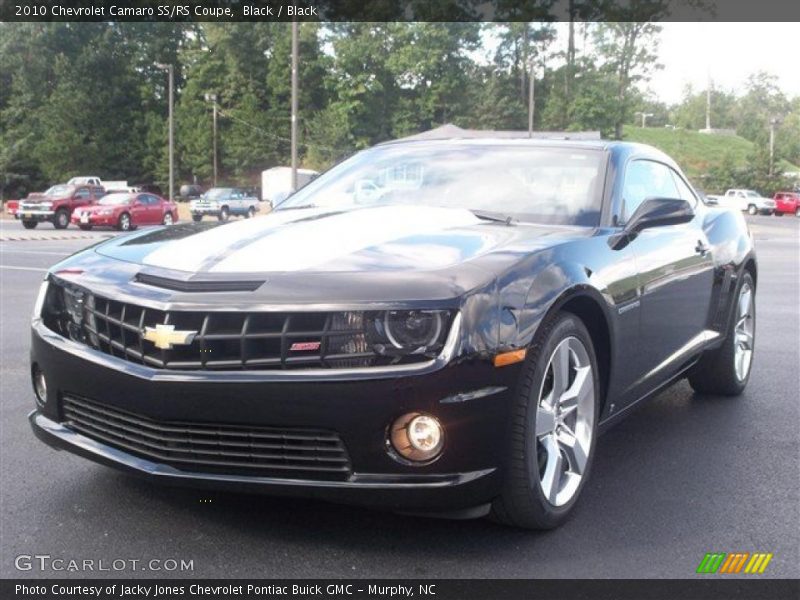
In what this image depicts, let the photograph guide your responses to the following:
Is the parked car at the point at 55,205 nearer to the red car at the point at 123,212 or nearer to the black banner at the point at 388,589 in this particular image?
the red car at the point at 123,212

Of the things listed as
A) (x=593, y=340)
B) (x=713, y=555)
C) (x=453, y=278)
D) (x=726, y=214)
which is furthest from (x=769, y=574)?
(x=726, y=214)

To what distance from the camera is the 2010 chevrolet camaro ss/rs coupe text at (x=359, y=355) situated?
2807mm

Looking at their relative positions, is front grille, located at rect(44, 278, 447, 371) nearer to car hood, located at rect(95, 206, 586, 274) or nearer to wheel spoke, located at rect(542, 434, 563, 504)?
car hood, located at rect(95, 206, 586, 274)

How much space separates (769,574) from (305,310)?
5.71 ft

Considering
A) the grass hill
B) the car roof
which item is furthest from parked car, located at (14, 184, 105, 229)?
the grass hill

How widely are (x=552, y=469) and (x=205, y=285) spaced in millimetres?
1384

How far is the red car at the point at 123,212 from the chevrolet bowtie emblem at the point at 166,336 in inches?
1121

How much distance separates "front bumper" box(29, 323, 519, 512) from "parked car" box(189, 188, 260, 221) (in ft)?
124

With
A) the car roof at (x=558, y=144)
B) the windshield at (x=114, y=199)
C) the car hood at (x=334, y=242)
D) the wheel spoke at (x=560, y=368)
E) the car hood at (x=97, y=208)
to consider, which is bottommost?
the car hood at (x=97, y=208)

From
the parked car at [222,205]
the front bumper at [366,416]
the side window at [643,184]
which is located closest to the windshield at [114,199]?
the parked car at [222,205]

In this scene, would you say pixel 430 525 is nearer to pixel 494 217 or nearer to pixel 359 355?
pixel 359 355

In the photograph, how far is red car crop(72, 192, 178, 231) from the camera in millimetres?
29891

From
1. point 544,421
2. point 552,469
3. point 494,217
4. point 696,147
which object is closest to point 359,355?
point 544,421

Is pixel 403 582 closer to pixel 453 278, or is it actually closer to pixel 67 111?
pixel 453 278
